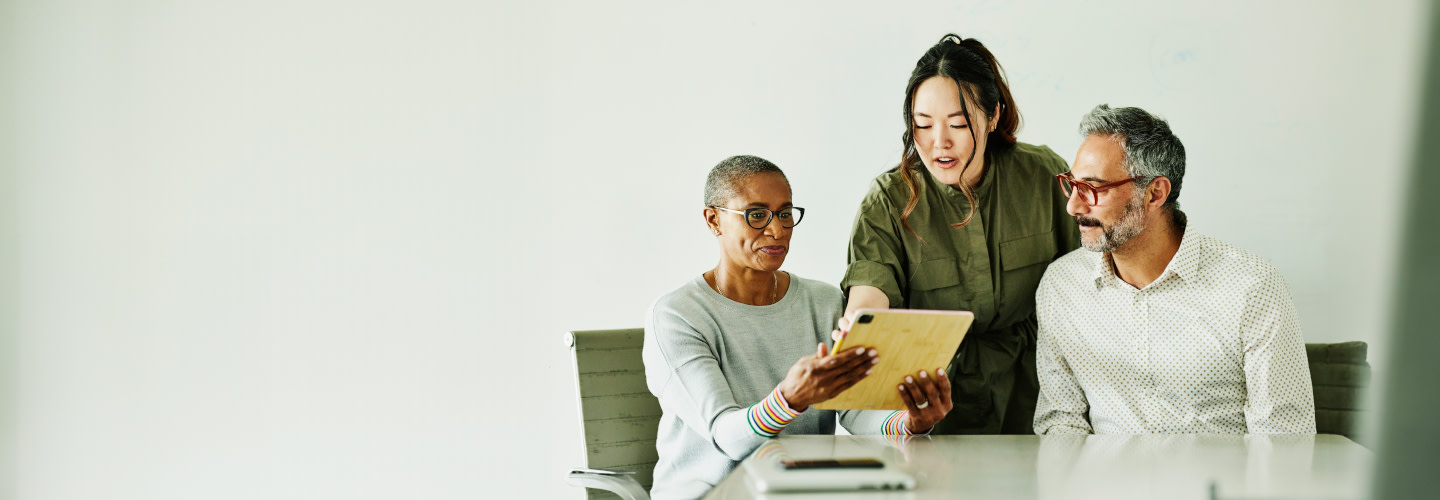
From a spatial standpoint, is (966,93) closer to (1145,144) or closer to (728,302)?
(1145,144)

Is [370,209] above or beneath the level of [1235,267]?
above

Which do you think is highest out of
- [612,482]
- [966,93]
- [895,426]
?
[966,93]

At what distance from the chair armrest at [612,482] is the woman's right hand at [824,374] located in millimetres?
443

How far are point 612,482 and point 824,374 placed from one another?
0.56m

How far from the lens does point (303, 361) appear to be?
9.82 ft

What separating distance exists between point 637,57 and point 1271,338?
1.80m

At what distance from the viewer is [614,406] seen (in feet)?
7.21

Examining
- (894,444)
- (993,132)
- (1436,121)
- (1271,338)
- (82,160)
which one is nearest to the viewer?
(1436,121)

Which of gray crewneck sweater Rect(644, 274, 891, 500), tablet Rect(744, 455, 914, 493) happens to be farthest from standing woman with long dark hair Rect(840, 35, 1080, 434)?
tablet Rect(744, 455, 914, 493)

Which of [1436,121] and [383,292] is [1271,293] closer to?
[1436,121]

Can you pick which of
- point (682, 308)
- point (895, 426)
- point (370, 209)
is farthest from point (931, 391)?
point (370, 209)

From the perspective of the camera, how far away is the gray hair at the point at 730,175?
206 cm

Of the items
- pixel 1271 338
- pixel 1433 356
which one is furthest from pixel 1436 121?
pixel 1271 338

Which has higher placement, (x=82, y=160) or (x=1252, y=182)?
(x=82, y=160)
